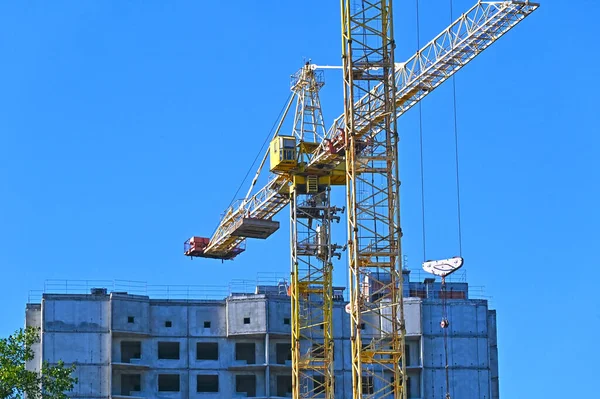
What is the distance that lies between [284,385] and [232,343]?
223 inches

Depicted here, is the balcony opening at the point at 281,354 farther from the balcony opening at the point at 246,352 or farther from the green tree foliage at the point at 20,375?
the green tree foliage at the point at 20,375

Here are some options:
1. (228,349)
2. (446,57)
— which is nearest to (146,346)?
(228,349)

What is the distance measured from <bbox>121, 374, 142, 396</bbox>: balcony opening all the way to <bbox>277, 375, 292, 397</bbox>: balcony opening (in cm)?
1163

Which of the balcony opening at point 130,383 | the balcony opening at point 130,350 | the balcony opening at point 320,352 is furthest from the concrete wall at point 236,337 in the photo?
the balcony opening at point 320,352

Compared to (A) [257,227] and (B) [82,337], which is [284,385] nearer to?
(A) [257,227]

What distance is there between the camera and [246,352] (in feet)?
449

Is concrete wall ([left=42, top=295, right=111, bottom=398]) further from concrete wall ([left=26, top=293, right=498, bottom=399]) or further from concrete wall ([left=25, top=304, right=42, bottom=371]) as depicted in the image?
concrete wall ([left=25, top=304, right=42, bottom=371])

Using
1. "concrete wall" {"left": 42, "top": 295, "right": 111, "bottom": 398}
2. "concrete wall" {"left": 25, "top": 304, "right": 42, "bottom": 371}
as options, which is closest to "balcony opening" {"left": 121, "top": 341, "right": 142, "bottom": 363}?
"concrete wall" {"left": 42, "top": 295, "right": 111, "bottom": 398}

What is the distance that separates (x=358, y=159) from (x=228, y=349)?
48.1m

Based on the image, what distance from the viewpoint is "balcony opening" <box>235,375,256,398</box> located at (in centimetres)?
13625

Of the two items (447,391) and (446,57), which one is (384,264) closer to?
(446,57)

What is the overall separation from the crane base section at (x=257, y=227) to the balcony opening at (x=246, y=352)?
12.7 m

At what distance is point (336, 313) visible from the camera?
13662 cm

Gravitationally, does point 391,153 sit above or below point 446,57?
below
